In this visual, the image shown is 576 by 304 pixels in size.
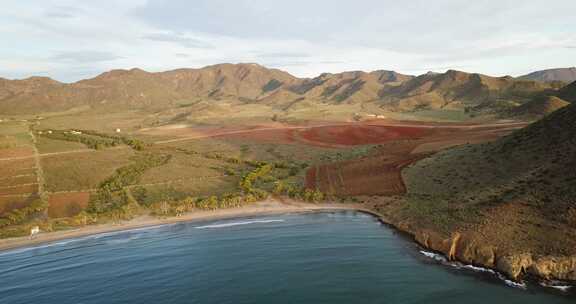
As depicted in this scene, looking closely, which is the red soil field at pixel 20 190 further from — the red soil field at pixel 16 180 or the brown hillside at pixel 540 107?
the brown hillside at pixel 540 107

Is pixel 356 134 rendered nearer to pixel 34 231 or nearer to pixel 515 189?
pixel 515 189

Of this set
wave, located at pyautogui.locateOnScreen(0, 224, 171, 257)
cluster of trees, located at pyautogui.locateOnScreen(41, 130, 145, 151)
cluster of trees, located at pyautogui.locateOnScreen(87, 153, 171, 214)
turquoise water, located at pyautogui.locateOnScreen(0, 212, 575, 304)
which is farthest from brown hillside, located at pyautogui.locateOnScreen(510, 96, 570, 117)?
wave, located at pyautogui.locateOnScreen(0, 224, 171, 257)

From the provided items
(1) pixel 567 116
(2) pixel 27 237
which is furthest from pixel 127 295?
(1) pixel 567 116

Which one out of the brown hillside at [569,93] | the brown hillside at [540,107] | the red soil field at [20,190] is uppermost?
the brown hillside at [569,93]

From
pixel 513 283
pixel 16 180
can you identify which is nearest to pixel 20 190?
pixel 16 180

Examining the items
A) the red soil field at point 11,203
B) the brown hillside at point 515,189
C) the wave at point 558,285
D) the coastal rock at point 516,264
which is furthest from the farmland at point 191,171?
the wave at point 558,285

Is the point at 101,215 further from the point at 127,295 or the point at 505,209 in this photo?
the point at 505,209

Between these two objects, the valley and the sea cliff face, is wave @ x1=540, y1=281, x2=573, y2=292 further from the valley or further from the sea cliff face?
the valley
